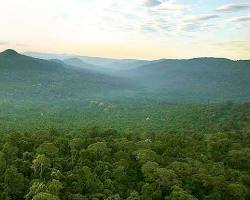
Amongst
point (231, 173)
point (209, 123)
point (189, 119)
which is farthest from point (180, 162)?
point (189, 119)

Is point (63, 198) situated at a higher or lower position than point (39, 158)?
lower

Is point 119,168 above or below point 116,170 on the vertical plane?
above

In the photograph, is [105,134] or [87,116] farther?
[87,116]

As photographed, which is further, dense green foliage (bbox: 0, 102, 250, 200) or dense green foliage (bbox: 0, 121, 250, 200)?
dense green foliage (bbox: 0, 102, 250, 200)

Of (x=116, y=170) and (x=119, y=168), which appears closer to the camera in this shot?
(x=116, y=170)

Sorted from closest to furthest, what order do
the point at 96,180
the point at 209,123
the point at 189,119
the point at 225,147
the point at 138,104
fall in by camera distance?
the point at 96,180 → the point at 225,147 → the point at 209,123 → the point at 189,119 → the point at 138,104

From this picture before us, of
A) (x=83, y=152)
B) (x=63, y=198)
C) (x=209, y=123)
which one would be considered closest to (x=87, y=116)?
(x=209, y=123)

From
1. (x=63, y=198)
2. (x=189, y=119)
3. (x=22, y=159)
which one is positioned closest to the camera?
(x=63, y=198)

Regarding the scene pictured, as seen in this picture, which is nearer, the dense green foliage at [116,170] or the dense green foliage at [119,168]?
the dense green foliage at [116,170]

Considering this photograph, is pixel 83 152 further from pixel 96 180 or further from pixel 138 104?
pixel 138 104
